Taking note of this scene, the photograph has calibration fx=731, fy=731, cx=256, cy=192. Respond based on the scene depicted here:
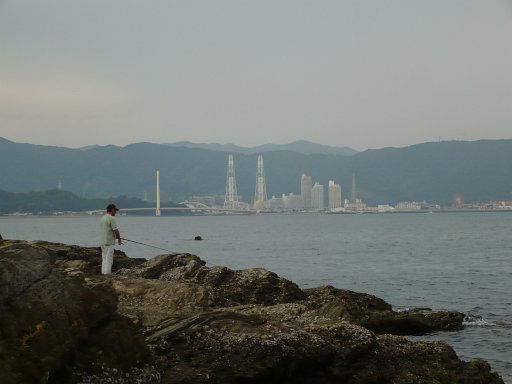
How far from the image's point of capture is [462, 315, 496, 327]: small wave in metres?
22.1

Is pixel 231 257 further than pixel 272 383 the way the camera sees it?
Yes

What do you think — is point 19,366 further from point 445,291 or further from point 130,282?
point 445,291

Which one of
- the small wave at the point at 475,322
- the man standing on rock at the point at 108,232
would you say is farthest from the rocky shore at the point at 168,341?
the small wave at the point at 475,322

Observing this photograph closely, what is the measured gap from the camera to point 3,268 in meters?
8.43

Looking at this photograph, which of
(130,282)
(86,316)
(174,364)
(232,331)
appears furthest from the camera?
(130,282)

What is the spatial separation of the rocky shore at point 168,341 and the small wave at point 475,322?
953cm

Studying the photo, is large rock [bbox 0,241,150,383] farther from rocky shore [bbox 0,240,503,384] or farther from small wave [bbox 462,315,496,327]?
small wave [bbox 462,315,496,327]

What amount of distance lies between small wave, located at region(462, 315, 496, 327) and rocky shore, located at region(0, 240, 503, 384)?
31.3 feet

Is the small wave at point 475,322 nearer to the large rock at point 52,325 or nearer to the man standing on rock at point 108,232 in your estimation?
the man standing on rock at point 108,232

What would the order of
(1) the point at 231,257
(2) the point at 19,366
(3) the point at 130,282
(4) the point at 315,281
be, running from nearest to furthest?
(2) the point at 19,366, (3) the point at 130,282, (4) the point at 315,281, (1) the point at 231,257

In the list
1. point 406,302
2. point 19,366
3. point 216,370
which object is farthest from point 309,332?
point 406,302

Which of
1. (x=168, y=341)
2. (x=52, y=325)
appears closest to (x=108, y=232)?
(x=168, y=341)

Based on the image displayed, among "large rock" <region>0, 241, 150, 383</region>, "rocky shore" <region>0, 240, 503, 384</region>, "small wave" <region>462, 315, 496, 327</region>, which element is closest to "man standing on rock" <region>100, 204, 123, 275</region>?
"rocky shore" <region>0, 240, 503, 384</region>

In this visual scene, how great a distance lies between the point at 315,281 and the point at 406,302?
33.3 ft
